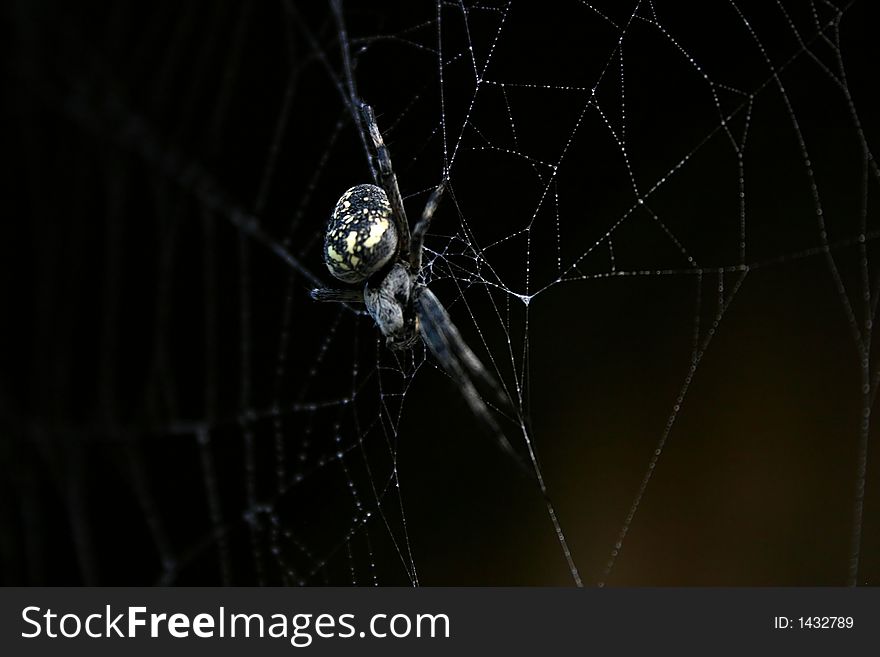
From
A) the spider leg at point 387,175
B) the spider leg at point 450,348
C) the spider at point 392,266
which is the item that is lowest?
the spider leg at point 450,348

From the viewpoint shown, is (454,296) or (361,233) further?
(454,296)

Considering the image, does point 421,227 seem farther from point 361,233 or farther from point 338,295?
point 338,295

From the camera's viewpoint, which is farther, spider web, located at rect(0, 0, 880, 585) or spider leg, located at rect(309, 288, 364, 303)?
spider leg, located at rect(309, 288, 364, 303)

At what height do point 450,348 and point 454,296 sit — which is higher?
point 454,296

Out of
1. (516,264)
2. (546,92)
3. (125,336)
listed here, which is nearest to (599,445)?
(516,264)

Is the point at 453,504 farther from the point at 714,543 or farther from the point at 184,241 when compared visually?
the point at 184,241

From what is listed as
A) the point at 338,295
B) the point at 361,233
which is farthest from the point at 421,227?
the point at 338,295
